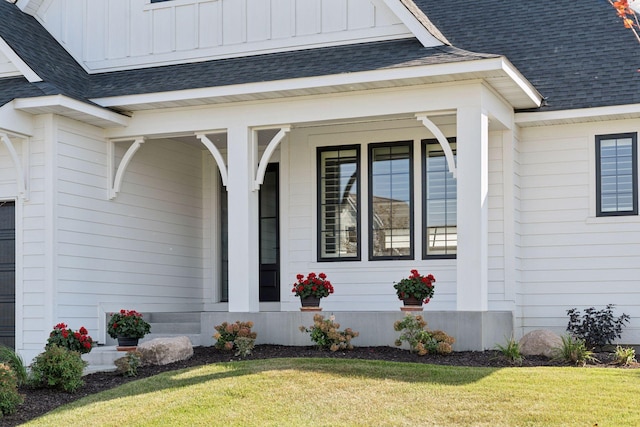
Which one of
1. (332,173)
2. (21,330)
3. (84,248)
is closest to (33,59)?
(84,248)

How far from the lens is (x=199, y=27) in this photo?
1442 cm

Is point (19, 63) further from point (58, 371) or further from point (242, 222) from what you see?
point (58, 371)

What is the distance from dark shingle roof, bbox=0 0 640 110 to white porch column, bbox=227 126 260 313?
930 millimetres

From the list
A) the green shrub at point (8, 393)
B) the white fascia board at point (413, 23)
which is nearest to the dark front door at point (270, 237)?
the white fascia board at point (413, 23)

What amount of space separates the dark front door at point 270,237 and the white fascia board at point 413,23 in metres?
3.85

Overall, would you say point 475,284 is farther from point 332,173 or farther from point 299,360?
point 332,173

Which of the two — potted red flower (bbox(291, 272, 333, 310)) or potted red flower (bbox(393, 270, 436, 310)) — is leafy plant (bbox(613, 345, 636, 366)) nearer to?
potted red flower (bbox(393, 270, 436, 310))

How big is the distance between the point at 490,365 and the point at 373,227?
401 centimetres

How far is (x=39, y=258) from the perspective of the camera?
13.0 metres

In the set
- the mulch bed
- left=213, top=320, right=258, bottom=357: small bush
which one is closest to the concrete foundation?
the mulch bed

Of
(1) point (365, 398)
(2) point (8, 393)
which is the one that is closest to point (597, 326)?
(1) point (365, 398)

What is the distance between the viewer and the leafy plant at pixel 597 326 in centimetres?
1294

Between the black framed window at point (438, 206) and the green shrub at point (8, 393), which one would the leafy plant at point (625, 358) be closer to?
the black framed window at point (438, 206)

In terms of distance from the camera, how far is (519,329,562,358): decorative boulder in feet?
38.7
